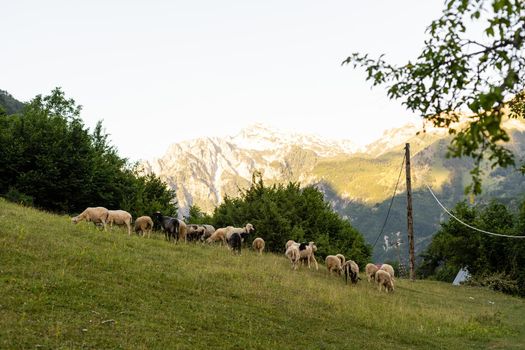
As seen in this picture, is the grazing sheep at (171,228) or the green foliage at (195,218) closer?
the grazing sheep at (171,228)

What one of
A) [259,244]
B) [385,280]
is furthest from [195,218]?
[385,280]

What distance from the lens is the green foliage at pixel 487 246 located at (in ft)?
139

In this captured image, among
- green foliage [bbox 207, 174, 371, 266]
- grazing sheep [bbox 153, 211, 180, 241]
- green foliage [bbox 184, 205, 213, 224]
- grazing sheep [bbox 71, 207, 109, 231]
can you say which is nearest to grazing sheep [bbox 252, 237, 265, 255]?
grazing sheep [bbox 153, 211, 180, 241]

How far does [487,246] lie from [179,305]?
41.6 m

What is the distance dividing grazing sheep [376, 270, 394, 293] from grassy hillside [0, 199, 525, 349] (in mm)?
1780

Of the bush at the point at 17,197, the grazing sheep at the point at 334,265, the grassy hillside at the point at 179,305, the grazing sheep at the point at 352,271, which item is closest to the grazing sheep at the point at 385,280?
the grazing sheep at the point at 352,271

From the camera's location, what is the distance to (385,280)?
2730 cm

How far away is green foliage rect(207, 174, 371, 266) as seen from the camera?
177 feet

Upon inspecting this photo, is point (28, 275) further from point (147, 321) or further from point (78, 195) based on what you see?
point (78, 195)

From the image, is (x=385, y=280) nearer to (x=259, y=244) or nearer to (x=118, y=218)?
(x=259, y=244)

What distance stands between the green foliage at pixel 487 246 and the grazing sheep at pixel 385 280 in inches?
730

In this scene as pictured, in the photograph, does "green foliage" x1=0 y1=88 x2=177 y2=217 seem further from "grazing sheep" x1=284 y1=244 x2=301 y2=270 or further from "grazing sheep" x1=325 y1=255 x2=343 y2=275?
"grazing sheep" x1=325 y1=255 x2=343 y2=275

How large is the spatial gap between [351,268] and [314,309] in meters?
10.5

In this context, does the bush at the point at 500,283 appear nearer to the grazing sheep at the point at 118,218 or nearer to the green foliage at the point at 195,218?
the grazing sheep at the point at 118,218
